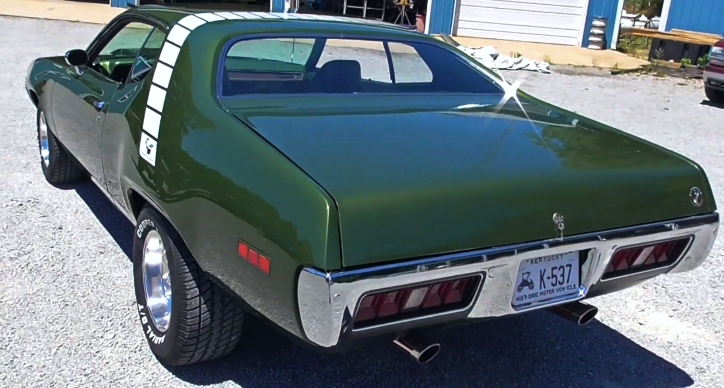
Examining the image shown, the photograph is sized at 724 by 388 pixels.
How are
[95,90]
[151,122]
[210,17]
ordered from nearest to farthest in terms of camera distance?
[151,122]
[210,17]
[95,90]

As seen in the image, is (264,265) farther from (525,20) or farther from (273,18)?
(525,20)

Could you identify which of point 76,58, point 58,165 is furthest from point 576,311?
point 58,165

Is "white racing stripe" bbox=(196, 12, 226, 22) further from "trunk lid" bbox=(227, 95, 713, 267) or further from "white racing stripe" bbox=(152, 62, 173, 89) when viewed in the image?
"trunk lid" bbox=(227, 95, 713, 267)

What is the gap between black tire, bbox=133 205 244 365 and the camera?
2740 mm

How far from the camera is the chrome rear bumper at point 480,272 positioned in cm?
210

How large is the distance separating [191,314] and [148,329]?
0.45m

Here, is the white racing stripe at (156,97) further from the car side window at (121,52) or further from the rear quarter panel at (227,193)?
the car side window at (121,52)

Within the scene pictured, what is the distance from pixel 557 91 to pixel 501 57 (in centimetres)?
280

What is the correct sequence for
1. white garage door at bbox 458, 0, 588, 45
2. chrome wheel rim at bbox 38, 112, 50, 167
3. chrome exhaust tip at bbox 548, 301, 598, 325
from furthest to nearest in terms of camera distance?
1. white garage door at bbox 458, 0, 588, 45
2. chrome wheel rim at bbox 38, 112, 50, 167
3. chrome exhaust tip at bbox 548, 301, 598, 325

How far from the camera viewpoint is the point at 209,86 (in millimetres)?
2916

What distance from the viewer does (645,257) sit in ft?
9.37

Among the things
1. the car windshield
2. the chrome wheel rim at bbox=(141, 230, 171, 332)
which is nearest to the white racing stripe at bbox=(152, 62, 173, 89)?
the car windshield

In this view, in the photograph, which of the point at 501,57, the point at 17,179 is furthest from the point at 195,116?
the point at 501,57

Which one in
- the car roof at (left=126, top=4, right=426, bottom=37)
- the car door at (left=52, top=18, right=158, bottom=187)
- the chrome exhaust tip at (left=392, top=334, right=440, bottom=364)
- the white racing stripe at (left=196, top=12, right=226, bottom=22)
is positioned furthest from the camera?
the car door at (left=52, top=18, right=158, bottom=187)
